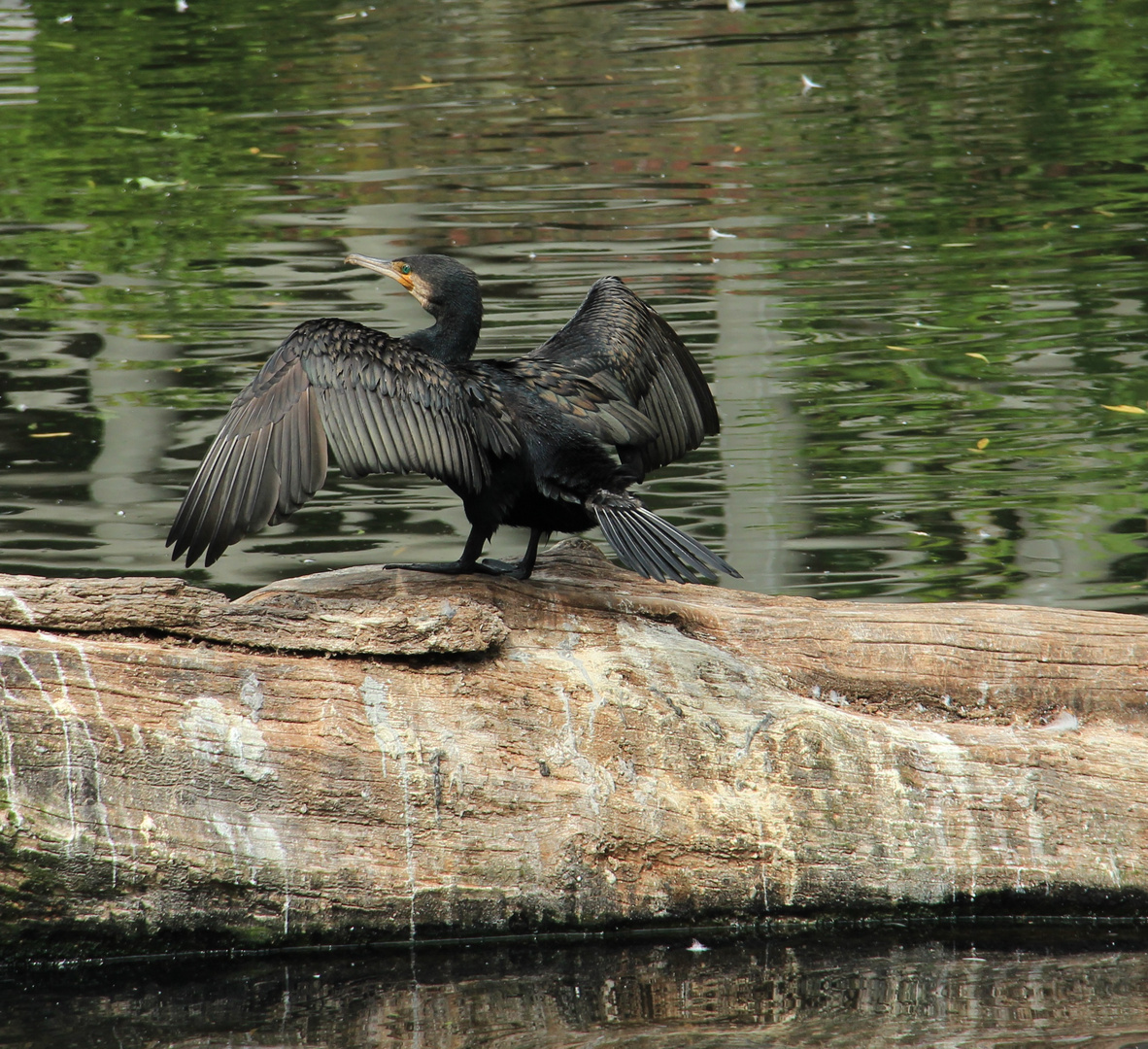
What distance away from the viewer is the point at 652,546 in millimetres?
3666

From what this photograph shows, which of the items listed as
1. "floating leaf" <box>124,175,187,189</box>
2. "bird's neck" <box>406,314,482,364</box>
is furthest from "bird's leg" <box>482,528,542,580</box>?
"floating leaf" <box>124,175,187,189</box>

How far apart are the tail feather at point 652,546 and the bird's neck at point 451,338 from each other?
0.72 m

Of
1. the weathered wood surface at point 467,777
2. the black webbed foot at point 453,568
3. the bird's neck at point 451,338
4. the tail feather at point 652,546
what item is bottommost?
the weathered wood surface at point 467,777

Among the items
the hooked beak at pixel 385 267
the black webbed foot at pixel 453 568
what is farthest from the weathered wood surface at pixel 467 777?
the hooked beak at pixel 385 267

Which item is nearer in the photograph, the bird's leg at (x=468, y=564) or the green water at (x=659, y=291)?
the green water at (x=659, y=291)

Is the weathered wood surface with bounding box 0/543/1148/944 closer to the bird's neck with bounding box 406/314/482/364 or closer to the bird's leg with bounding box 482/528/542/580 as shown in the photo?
the bird's leg with bounding box 482/528/542/580

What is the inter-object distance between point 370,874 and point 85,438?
13.7 feet

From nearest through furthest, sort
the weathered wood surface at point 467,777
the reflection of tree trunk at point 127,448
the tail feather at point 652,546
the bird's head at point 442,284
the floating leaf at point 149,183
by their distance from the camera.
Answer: the weathered wood surface at point 467,777, the tail feather at point 652,546, the bird's head at point 442,284, the reflection of tree trunk at point 127,448, the floating leaf at point 149,183

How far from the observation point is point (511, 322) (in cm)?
858

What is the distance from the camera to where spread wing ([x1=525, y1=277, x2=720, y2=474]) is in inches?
176

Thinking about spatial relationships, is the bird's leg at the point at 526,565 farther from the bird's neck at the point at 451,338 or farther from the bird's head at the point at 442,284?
the bird's head at the point at 442,284

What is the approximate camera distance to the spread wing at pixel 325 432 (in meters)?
3.70

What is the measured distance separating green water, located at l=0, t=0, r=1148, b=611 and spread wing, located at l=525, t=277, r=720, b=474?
3.41 ft

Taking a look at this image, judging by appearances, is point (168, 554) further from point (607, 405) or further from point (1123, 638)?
point (1123, 638)
